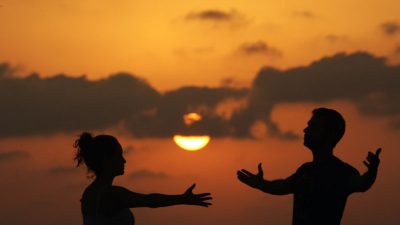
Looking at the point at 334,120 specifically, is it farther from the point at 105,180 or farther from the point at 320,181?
the point at 105,180

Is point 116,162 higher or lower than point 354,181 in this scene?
higher

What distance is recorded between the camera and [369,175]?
63.7ft

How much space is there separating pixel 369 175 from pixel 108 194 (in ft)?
10.8

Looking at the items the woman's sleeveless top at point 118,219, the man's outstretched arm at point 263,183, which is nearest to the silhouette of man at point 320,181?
the man's outstretched arm at point 263,183

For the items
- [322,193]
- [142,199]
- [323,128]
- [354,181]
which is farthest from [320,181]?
[142,199]

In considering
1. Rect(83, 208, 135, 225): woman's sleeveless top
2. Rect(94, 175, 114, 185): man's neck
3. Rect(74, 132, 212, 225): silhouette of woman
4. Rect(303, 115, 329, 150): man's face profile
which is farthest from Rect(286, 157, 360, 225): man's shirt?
Rect(94, 175, 114, 185): man's neck

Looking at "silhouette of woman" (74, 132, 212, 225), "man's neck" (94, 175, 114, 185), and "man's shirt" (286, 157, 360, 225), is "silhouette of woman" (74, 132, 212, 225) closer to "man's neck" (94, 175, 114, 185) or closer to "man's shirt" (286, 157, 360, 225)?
"man's neck" (94, 175, 114, 185)

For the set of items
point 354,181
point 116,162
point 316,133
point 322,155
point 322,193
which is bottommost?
point 322,193

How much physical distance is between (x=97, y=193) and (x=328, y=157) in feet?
9.81

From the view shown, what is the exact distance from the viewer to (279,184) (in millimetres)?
19984

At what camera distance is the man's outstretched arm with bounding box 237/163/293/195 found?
785 inches

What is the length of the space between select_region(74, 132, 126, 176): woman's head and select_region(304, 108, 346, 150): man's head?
2405 mm

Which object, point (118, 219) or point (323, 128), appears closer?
point (118, 219)

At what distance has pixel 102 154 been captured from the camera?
20.1 meters
